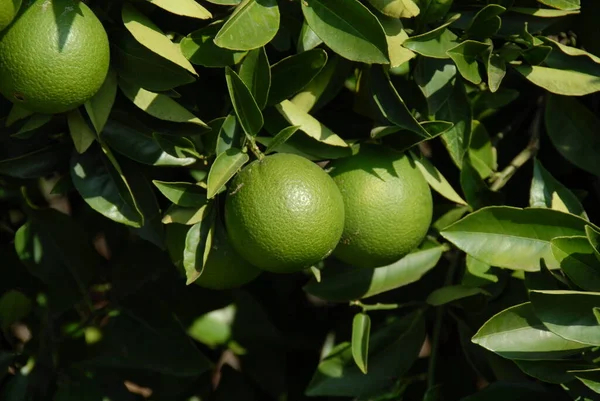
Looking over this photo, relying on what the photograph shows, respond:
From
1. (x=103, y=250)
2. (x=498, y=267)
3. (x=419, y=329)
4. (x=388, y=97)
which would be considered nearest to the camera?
(x=388, y=97)

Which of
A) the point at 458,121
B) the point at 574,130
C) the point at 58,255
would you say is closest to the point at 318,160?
the point at 458,121

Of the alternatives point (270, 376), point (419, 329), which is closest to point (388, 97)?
point (419, 329)

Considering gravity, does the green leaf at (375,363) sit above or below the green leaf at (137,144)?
below

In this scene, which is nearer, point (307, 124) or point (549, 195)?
point (307, 124)

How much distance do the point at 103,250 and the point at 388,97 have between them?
41.1 inches

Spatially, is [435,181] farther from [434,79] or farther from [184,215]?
[184,215]

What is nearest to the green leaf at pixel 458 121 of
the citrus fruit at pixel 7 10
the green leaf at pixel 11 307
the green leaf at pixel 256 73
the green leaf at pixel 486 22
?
the green leaf at pixel 486 22

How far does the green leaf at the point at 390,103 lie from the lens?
1233 mm

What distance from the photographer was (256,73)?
122 centimetres

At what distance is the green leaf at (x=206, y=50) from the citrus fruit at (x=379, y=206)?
252 mm

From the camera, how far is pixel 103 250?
81.1 inches

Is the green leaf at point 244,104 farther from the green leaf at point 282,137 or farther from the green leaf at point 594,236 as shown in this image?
the green leaf at point 594,236

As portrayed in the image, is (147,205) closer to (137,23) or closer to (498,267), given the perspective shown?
(137,23)

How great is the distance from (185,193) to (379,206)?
0.30m
